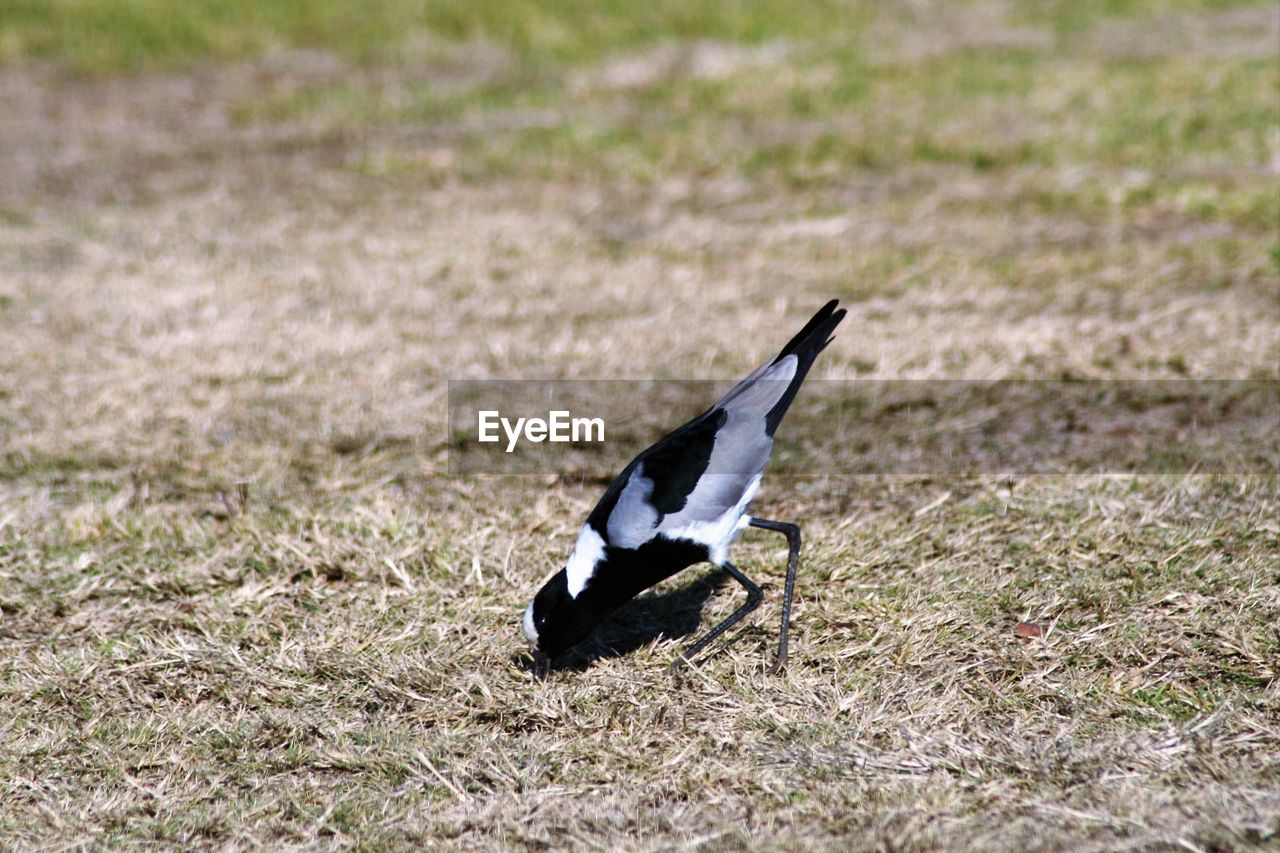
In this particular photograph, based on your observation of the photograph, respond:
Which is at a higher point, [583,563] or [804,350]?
[804,350]

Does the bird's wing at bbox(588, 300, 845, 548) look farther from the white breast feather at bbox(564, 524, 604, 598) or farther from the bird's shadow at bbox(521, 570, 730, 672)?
the bird's shadow at bbox(521, 570, 730, 672)

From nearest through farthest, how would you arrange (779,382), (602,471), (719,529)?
(719,529) → (779,382) → (602,471)

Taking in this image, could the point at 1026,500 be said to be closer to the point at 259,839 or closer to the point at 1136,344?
the point at 1136,344

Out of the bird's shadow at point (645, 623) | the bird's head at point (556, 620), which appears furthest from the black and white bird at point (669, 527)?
the bird's shadow at point (645, 623)

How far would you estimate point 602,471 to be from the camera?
A: 488 centimetres

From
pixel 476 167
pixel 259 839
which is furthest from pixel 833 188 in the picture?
pixel 259 839

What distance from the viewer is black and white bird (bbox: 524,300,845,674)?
11.6ft

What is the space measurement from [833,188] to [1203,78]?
2811 millimetres

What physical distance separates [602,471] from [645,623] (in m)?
0.98

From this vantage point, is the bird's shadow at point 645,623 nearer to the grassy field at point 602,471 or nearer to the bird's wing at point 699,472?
the grassy field at point 602,471

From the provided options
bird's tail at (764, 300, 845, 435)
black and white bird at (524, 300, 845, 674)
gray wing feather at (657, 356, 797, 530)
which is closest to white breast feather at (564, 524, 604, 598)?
black and white bird at (524, 300, 845, 674)

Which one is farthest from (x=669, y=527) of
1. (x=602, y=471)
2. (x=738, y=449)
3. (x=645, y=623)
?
(x=602, y=471)

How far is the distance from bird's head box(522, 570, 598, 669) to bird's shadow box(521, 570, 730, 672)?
228mm

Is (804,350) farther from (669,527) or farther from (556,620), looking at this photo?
(556,620)
